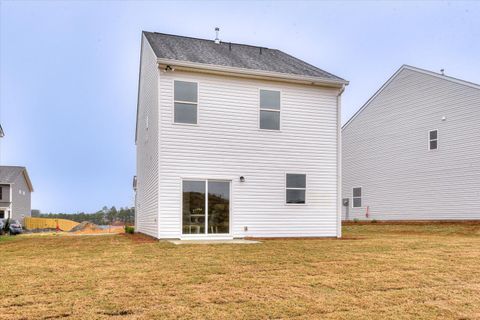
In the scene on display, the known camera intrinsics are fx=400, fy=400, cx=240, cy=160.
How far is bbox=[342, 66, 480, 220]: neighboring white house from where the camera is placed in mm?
17047

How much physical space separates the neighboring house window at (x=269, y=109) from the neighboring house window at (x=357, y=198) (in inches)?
479

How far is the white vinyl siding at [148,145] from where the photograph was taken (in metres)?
12.0

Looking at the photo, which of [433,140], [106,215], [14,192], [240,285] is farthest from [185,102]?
[106,215]

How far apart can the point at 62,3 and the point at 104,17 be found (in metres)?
2.48

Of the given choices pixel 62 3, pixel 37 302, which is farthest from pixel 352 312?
pixel 62 3

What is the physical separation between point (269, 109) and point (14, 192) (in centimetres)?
3357

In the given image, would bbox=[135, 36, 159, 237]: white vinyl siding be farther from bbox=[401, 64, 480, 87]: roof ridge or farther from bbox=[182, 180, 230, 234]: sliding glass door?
bbox=[401, 64, 480, 87]: roof ridge

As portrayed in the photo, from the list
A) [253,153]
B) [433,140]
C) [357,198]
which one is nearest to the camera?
[253,153]

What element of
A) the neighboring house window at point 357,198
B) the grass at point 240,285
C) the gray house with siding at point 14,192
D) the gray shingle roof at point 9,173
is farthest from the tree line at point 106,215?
the grass at point 240,285

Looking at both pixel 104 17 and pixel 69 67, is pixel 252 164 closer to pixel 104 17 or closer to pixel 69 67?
pixel 104 17

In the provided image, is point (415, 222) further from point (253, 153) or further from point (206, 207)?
point (206, 207)

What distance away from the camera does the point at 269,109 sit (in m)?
12.4

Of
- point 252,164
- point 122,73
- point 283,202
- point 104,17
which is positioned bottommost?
point 283,202

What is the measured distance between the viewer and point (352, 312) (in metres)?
4.33
